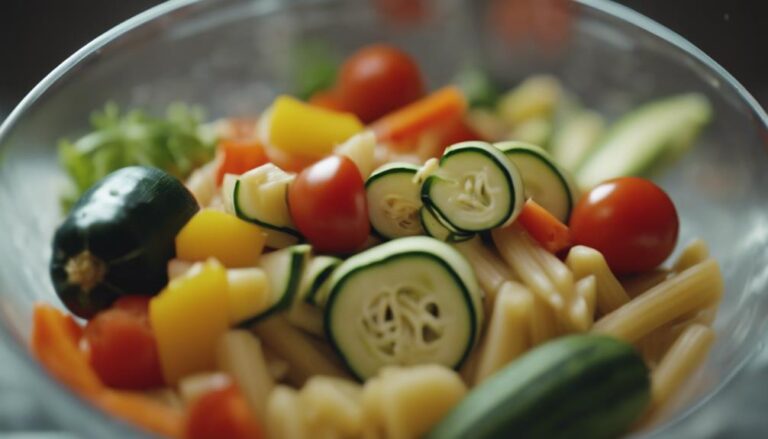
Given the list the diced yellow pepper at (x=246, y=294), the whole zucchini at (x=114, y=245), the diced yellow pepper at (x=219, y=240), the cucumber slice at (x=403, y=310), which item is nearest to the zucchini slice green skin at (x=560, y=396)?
the cucumber slice at (x=403, y=310)

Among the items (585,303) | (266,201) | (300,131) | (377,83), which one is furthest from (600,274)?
(377,83)

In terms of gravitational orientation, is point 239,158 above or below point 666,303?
above

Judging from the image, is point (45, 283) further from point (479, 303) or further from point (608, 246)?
point (608, 246)

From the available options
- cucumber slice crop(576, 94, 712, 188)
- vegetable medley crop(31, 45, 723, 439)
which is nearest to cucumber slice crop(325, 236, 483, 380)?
vegetable medley crop(31, 45, 723, 439)

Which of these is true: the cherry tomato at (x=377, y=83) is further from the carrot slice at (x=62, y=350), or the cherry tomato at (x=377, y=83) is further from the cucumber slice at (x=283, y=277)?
the carrot slice at (x=62, y=350)

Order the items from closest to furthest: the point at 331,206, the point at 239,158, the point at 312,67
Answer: the point at 331,206 < the point at 239,158 < the point at 312,67

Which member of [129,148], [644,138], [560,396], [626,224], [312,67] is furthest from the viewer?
[312,67]

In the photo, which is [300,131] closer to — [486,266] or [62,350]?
[486,266]
